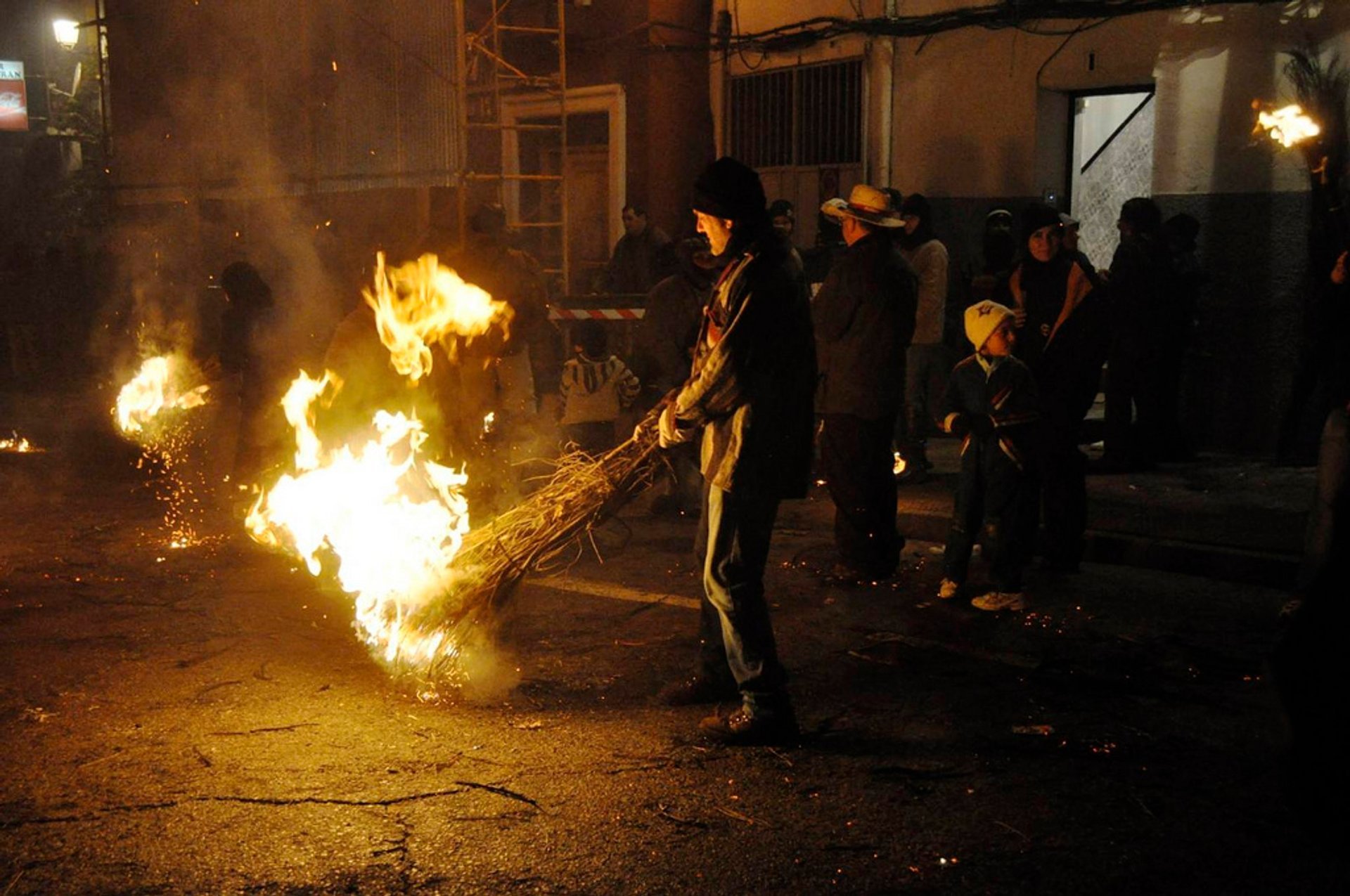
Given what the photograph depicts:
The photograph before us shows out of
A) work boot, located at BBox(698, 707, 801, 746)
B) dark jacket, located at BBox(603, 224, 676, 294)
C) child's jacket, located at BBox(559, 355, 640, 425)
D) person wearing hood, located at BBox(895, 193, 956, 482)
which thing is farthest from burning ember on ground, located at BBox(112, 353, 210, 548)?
work boot, located at BBox(698, 707, 801, 746)

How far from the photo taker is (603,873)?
3961 millimetres

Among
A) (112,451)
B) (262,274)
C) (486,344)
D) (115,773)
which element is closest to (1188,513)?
(486,344)

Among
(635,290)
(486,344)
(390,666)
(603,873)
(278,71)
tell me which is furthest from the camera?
(278,71)

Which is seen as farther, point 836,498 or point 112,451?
point 112,451

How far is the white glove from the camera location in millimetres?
5137

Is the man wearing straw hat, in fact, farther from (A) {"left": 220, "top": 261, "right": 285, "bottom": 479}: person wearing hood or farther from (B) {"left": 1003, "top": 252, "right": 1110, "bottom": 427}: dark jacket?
(A) {"left": 220, "top": 261, "right": 285, "bottom": 479}: person wearing hood

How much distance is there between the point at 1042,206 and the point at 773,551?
8.74 feet

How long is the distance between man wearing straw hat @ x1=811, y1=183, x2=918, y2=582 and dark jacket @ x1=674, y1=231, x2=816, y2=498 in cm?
234

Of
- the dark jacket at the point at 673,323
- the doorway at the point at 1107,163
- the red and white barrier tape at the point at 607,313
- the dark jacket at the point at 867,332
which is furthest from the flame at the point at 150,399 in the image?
the doorway at the point at 1107,163

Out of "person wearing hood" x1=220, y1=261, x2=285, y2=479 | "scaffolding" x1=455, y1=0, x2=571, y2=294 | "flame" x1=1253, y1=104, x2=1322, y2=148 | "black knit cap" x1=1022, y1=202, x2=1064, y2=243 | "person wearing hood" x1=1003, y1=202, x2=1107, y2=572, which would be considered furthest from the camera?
"scaffolding" x1=455, y1=0, x2=571, y2=294

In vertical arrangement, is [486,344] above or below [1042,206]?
below

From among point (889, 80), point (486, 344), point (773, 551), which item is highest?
point (889, 80)

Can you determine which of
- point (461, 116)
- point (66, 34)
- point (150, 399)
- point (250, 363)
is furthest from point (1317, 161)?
point (66, 34)

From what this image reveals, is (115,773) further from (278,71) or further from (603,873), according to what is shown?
(278,71)
